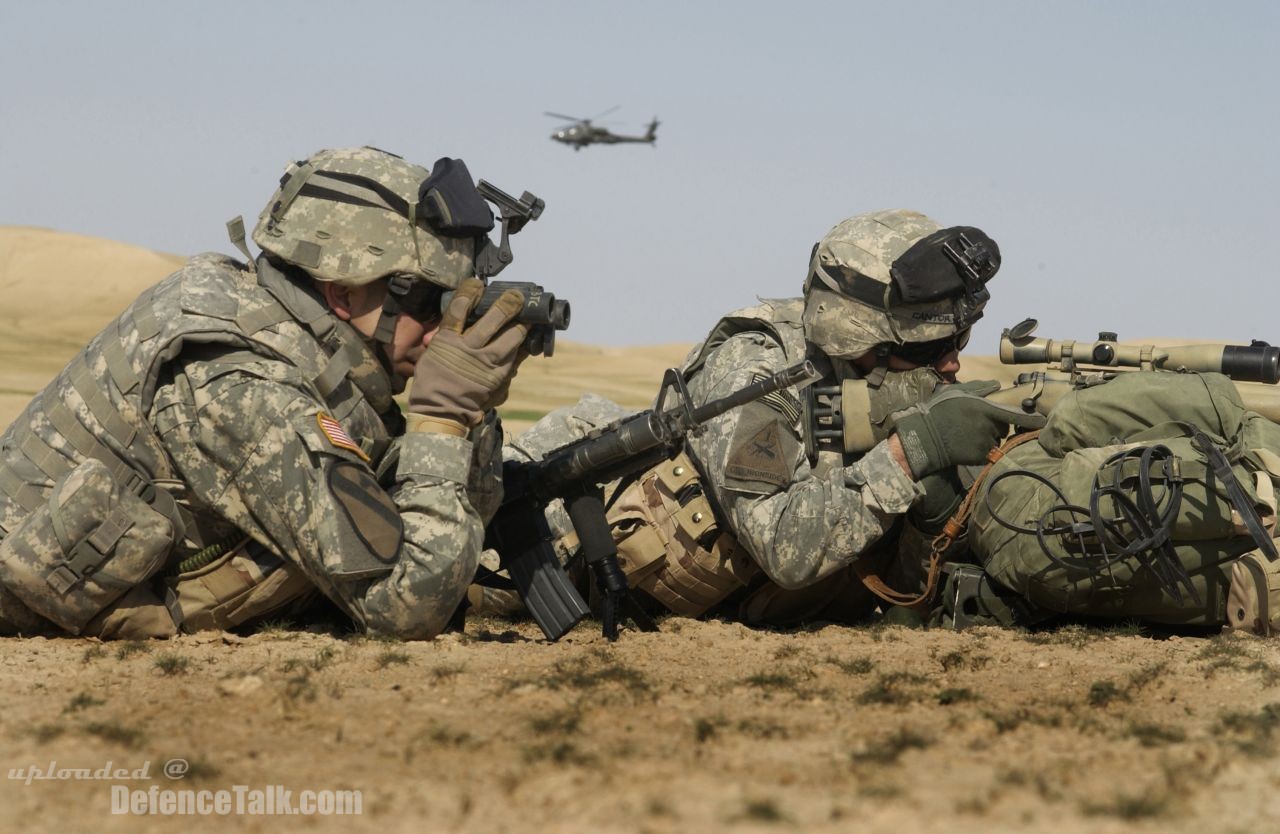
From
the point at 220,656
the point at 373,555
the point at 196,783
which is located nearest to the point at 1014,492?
the point at 373,555

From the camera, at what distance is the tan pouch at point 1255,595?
6.47 metres

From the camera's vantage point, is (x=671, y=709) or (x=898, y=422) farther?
(x=898, y=422)

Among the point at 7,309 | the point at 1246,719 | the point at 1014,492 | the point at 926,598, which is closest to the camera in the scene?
the point at 1246,719

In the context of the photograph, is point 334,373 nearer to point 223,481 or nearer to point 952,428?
point 223,481

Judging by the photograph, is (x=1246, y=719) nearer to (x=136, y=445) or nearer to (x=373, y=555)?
(x=373, y=555)

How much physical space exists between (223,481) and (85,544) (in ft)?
1.85

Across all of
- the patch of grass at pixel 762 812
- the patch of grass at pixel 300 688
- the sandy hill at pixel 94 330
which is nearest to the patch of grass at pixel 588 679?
the patch of grass at pixel 300 688

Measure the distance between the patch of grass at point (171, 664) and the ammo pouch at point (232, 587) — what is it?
594mm

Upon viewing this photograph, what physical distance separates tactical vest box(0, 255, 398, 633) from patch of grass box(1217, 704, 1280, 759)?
11.3 feet

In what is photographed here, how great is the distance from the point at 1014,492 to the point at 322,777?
3544 millimetres

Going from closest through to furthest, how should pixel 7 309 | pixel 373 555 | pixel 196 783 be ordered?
1. pixel 196 783
2. pixel 373 555
3. pixel 7 309

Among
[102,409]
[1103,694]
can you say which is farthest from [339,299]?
[1103,694]

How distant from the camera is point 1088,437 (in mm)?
6422

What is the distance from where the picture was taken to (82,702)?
4703 millimetres
